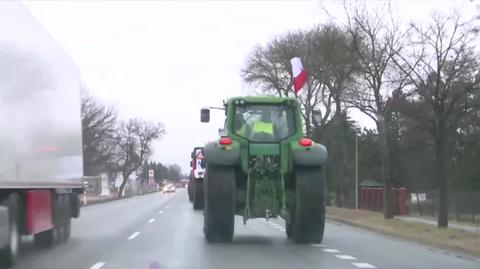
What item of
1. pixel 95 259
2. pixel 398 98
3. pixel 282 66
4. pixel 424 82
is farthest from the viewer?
pixel 282 66

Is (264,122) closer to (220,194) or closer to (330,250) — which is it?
(220,194)

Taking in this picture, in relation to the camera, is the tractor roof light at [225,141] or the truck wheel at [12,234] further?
the tractor roof light at [225,141]

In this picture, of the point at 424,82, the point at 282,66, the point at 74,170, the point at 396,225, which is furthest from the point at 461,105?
the point at 282,66

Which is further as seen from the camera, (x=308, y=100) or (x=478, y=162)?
(x=478, y=162)

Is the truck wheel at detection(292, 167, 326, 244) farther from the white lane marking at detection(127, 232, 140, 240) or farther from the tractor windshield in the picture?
the white lane marking at detection(127, 232, 140, 240)

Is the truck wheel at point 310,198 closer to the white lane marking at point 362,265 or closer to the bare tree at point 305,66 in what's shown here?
the white lane marking at point 362,265

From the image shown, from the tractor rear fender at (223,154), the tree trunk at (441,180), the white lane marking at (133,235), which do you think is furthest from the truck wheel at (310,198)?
the tree trunk at (441,180)

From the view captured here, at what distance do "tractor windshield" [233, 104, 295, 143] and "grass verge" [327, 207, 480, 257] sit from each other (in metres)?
4.68

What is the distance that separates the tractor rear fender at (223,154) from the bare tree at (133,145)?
8292 cm

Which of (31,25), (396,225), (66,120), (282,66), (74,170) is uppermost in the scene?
(282,66)

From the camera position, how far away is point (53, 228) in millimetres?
17422

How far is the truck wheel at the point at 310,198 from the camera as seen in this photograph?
17.2 m

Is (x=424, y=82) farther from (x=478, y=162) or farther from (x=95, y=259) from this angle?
(x=478, y=162)

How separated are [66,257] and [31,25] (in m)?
4.63
